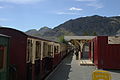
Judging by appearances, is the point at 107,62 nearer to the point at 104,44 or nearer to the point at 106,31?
the point at 104,44

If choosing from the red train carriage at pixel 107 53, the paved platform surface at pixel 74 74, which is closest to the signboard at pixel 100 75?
the paved platform surface at pixel 74 74

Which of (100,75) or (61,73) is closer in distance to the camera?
(100,75)

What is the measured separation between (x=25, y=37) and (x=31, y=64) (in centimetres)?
130

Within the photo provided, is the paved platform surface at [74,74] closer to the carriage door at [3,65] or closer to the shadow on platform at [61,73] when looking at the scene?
the shadow on platform at [61,73]

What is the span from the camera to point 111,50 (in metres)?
17.5

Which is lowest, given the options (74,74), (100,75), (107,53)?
(74,74)

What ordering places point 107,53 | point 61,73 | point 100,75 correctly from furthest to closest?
1. point 107,53
2. point 61,73
3. point 100,75

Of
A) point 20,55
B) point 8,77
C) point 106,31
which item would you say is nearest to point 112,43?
point 20,55

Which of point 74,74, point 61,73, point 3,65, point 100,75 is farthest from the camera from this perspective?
point 61,73

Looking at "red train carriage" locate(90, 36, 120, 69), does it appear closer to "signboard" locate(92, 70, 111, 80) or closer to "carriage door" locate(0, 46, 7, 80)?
"signboard" locate(92, 70, 111, 80)

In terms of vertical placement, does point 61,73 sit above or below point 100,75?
below

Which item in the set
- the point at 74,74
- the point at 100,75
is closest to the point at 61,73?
the point at 74,74

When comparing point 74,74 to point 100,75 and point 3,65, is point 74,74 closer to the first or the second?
point 100,75

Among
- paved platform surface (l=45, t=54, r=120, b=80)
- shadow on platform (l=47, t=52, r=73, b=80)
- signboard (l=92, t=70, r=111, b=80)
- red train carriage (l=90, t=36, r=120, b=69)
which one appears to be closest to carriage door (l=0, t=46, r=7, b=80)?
signboard (l=92, t=70, r=111, b=80)
